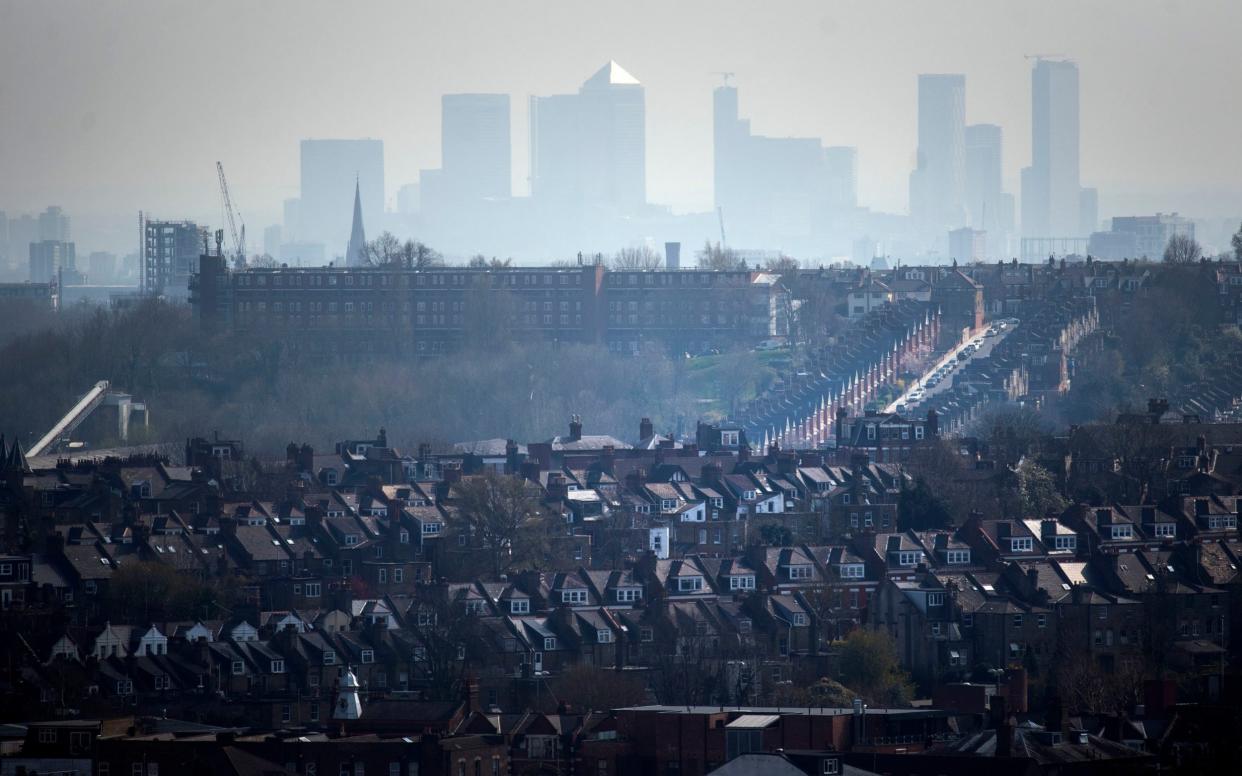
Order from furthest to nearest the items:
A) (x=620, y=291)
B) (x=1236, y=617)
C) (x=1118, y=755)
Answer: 1. (x=620, y=291)
2. (x=1236, y=617)
3. (x=1118, y=755)

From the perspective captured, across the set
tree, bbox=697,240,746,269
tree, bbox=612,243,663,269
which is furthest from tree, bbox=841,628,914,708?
tree, bbox=697,240,746,269

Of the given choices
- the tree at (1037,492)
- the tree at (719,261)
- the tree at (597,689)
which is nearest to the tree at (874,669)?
the tree at (597,689)

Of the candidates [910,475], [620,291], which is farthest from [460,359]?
[910,475]

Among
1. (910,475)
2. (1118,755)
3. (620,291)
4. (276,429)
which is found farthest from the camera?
(620,291)

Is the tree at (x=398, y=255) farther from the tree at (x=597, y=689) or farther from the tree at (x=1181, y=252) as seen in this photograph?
the tree at (x=597, y=689)

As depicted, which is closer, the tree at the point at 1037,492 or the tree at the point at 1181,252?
the tree at the point at 1037,492

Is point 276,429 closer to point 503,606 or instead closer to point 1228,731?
point 503,606

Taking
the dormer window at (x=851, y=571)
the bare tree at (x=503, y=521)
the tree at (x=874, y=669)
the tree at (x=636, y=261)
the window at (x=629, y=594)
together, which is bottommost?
the tree at (x=874, y=669)

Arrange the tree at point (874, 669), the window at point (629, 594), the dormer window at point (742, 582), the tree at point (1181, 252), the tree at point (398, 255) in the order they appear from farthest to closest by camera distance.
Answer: the tree at point (398, 255)
the tree at point (1181, 252)
the dormer window at point (742, 582)
the window at point (629, 594)
the tree at point (874, 669)
